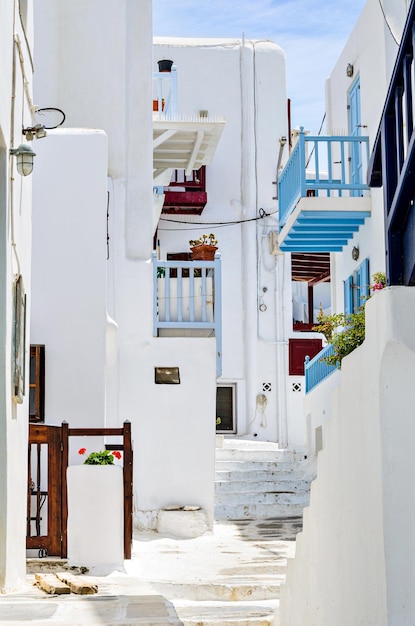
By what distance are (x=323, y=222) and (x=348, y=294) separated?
213 centimetres

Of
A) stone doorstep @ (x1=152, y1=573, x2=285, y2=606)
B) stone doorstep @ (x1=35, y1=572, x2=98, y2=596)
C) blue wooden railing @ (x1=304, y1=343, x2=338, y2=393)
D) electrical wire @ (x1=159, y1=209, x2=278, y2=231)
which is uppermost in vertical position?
electrical wire @ (x1=159, y1=209, x2=278, y2=231)

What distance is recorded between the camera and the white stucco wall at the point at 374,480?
227 inches

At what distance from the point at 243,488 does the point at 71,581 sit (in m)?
10.3

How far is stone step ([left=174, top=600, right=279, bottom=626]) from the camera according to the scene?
9.26 meters

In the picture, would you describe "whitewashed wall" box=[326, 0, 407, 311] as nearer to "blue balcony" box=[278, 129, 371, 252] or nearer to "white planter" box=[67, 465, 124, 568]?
"blue balcony" box=[278, 129, 371, 252]

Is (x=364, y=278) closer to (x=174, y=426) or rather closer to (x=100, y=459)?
(x=174, y=426)

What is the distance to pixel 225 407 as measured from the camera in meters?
26.0

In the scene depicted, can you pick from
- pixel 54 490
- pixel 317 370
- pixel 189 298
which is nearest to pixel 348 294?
pixel 317 370

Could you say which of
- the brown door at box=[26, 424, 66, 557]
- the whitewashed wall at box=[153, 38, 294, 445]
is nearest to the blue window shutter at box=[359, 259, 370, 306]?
the brown door at box=[26, 424, 66, 557]

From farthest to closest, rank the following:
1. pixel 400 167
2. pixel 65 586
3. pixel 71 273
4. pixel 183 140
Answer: pixel 183 140 → pixel 71 273 → pixel 65 586 → pixel 400 167

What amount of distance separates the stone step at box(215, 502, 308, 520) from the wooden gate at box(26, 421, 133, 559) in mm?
5429

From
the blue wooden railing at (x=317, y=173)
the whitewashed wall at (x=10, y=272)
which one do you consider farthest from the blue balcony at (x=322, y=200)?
the whitewashed wall at (x=10, y=272)

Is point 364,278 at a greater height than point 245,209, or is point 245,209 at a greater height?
point 245,209

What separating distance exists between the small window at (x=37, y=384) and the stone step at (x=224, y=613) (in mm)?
5063
